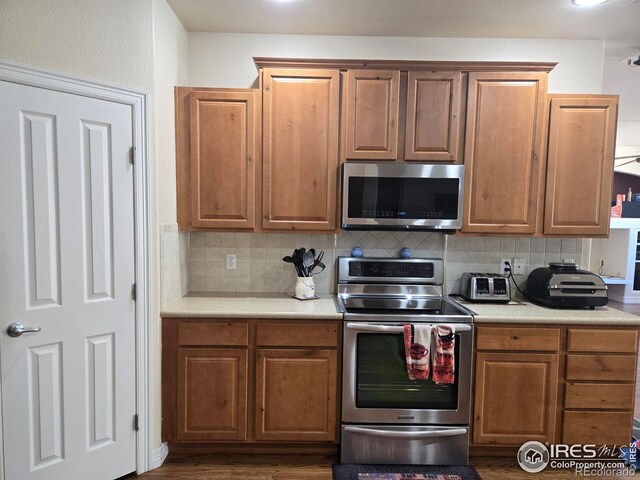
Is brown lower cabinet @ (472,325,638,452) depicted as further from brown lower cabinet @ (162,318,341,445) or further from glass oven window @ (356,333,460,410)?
brown lower cabinet @ (162,318,341,445)

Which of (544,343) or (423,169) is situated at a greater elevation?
(423,169)

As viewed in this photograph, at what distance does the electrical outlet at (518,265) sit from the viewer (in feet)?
9.27

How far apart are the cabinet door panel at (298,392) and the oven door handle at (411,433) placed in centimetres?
15

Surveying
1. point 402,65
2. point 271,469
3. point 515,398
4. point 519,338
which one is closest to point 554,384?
point 515,398

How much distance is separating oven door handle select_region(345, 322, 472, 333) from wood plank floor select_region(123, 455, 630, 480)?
32.8 inches

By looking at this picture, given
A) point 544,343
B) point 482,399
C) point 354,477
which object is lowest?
point 354,477

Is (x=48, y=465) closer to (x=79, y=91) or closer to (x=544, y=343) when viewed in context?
(x=79, y=91)

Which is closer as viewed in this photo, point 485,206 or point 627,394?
point 627,394

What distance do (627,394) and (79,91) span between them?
3411 millimetres

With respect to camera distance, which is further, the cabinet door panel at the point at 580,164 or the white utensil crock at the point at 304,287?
the white utensil crock at the point at 304,287

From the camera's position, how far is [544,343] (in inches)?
89.7

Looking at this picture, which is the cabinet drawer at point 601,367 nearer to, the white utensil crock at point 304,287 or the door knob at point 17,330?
the white utensil crock at point 304,287

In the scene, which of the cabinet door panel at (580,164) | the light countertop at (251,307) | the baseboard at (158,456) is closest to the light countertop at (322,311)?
the light countertop at (251,307)

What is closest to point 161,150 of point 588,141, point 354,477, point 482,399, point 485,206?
point 485,206
